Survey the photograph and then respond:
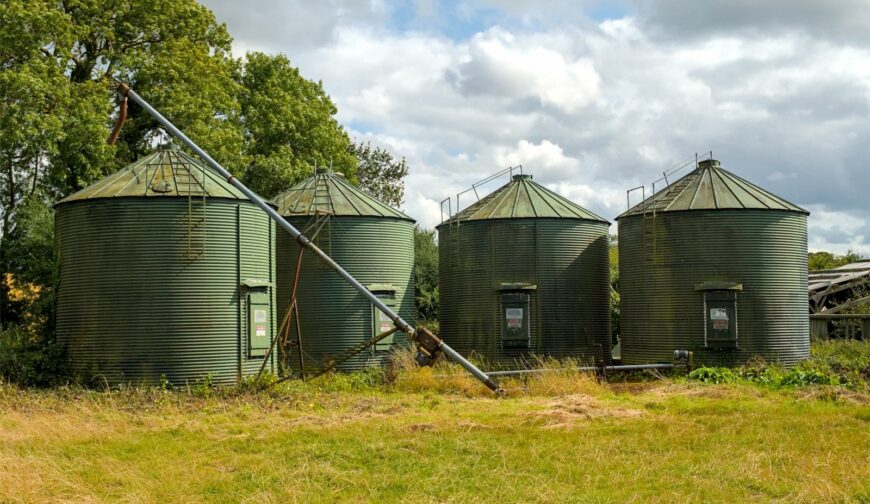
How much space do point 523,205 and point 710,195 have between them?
5410 mm

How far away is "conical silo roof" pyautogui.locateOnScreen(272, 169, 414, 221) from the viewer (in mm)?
26516

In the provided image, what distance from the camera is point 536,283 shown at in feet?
88.3

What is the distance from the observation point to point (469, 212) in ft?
95.0

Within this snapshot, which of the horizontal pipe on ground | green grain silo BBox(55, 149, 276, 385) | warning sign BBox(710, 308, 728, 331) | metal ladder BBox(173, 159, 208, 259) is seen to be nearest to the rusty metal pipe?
the horizontal pipe on ground

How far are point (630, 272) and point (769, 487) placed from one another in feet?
48.5

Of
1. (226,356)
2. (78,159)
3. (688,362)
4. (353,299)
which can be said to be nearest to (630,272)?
(688,362)

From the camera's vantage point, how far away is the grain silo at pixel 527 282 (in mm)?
26781

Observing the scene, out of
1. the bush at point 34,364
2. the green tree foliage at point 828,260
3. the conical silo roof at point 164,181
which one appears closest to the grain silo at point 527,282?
the conical silo roof at point 164,181

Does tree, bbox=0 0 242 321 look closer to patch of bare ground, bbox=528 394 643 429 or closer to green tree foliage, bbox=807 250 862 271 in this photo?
patch of bare ground, bbox=528 394 643 429

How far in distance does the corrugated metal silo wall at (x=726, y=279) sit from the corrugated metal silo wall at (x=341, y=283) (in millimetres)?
7005

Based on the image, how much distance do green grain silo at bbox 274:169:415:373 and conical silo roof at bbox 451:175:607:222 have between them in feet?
8.26

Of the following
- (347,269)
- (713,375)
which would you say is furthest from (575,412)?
(347,269)

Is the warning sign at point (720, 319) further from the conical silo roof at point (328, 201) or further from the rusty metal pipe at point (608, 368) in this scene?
the conical silo roof at point (328, 201)

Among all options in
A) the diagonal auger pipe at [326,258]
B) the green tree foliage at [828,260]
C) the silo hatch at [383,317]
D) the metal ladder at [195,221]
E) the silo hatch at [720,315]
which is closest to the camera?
the diagonal auger pipe at [326,258]
